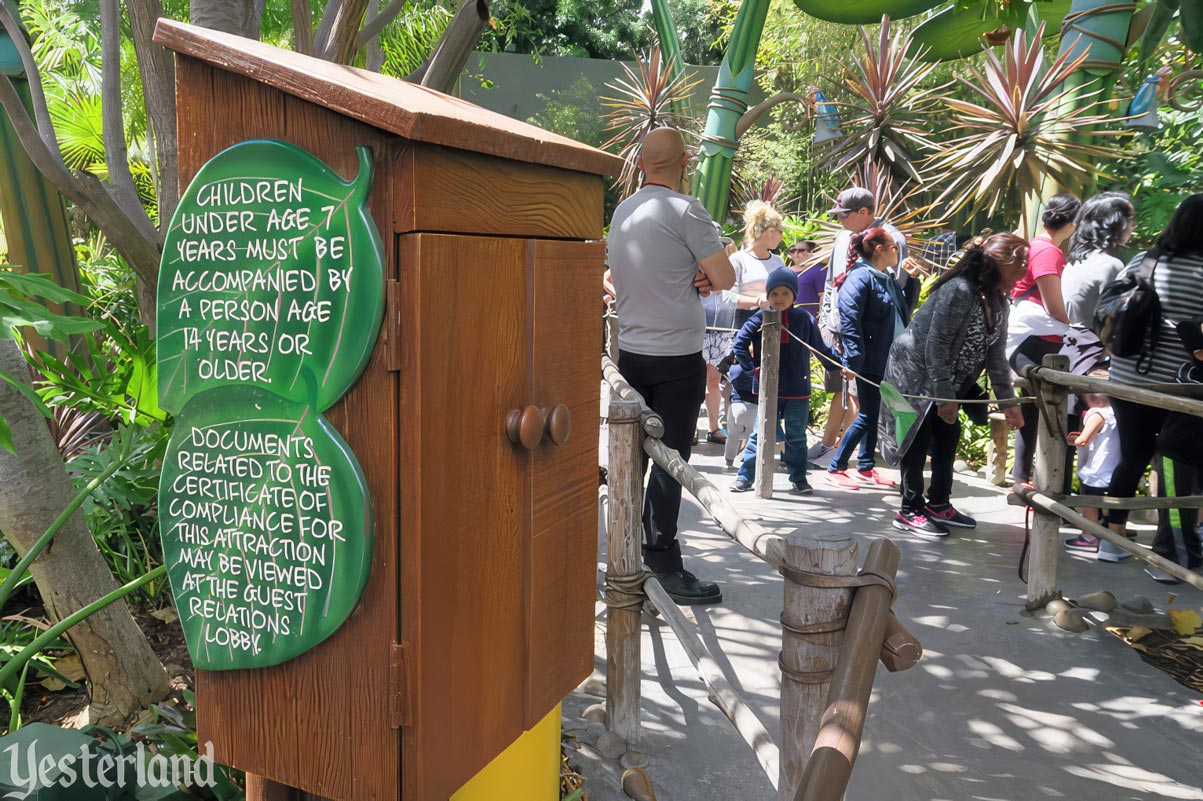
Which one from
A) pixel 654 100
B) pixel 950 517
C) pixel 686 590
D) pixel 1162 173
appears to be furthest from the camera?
pixel 654 100

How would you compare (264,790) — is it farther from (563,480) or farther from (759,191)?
(759,191)

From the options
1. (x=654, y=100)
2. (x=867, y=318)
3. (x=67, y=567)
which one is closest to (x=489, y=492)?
(x=67, y=567)

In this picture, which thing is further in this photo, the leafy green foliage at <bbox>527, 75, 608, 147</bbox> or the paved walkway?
the leafy green foliage at <bbox>527, 75, 608, 147</bbox>

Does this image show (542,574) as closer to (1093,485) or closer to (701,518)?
(701,518)

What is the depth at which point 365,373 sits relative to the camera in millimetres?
1371

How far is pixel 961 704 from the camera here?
339cm

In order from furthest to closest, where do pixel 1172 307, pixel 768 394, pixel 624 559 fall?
pixel 768 394
pixel 1172 307
pixel 624 559

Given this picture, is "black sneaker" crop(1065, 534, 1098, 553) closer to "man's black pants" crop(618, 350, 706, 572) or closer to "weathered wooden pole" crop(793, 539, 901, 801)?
"man's black pants" crop(618, 350, 706, 572)

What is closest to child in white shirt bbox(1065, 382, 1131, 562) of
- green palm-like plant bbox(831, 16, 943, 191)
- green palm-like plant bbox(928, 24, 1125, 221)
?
green palm-like plant bbox(928, 24, 1125, 221)

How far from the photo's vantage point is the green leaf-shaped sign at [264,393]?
1368 millimetres

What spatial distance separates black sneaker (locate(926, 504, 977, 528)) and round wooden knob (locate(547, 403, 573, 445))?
169 inches

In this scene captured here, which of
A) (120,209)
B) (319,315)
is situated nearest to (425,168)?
(319,315)

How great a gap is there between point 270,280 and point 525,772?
118cm

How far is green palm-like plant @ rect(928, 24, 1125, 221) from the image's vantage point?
8242 mm
